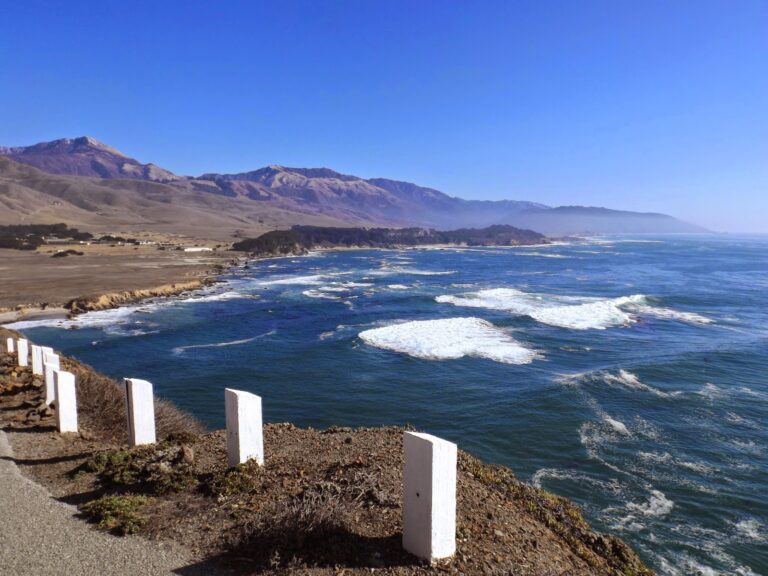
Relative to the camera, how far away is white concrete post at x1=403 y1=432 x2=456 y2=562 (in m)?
4.75

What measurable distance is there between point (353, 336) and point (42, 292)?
22222mm

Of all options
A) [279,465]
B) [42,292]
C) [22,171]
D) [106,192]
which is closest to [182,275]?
[42,292]

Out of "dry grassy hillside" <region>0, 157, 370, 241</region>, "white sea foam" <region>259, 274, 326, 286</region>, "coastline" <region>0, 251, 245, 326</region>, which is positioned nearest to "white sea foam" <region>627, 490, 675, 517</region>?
"coastline" <region>0, 251, 245, 326</region>

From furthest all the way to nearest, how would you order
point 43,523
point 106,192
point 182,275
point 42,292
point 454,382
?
point 106,192
point 182,275
point 42,292
point 454,382
point 43,523

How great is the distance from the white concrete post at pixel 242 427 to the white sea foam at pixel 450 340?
15.1 metres

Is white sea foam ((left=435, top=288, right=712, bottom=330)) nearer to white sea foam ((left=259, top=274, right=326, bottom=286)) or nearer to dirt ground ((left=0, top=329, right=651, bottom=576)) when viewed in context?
white sea foam ((left=259, top=274, right=326, bottom=286))

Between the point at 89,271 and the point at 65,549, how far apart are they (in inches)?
1803

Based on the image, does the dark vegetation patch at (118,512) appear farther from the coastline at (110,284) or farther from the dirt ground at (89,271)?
the dirt ground at (89,271)

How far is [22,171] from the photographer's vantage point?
563ft

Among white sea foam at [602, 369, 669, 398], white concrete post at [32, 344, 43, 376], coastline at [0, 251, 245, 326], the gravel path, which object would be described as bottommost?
white sea foam at [602, 369, 669, 398]

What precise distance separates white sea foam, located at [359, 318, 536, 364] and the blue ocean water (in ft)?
0.33

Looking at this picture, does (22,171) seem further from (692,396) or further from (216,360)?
(692,396)

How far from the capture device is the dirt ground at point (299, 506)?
16.5ft

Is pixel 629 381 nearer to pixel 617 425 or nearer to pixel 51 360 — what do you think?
pixel 617 425
